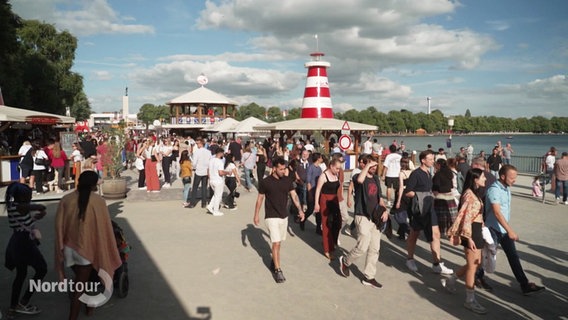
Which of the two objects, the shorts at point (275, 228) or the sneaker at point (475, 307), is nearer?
the sneaker at point (475, 307)

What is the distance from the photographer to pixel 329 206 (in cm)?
640

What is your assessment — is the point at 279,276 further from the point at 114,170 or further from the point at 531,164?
the point at 531,164

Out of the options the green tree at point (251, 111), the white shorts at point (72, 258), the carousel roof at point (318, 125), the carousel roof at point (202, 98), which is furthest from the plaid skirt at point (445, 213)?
the green tree at point (251, 111)

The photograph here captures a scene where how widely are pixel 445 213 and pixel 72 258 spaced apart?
15.3 feet

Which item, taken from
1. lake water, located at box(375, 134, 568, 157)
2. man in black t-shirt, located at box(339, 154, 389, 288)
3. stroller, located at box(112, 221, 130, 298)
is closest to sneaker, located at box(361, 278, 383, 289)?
man in black t-shirt, located at box(339, 154, 389, 288)

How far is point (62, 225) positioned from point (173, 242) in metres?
3.57

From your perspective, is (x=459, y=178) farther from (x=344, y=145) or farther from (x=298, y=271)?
(x=298, y=271)

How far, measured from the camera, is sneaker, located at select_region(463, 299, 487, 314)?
173 inches

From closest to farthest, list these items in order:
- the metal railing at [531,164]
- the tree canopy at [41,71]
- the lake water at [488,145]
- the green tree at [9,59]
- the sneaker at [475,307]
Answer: the sneaker at [475,307]
the metal railing at [531,164]
the green tree at [9,59]
the tree canopy at [41,71]
the lake water at [488,145]

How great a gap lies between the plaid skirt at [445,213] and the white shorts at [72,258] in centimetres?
449

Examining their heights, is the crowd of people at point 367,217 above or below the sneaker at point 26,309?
above

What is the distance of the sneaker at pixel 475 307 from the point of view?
4.39m

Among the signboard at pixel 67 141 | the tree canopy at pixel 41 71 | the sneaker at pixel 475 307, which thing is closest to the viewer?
the sneaker at pixel 475 307

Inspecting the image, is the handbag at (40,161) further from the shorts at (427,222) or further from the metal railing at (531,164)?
the metal railing at (531,164)
